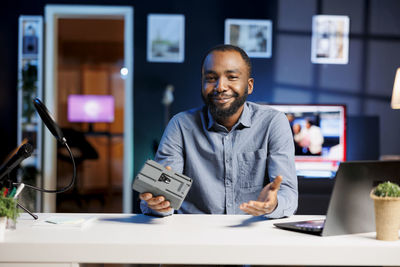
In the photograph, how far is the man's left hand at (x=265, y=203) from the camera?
1.32m

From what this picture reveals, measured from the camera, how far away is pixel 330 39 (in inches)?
182

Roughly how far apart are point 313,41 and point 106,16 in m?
2.22

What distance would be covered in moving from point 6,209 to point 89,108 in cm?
607

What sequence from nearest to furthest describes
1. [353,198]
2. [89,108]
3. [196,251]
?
[196,251]
[353,198]
[89,108]

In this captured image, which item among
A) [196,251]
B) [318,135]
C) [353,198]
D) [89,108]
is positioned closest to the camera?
[196,251]

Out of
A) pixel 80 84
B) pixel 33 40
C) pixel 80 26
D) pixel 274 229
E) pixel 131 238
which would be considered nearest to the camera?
pixel 131 238

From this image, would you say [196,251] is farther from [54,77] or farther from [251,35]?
[54,77]

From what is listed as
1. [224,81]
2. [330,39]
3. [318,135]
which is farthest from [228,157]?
[330,39]

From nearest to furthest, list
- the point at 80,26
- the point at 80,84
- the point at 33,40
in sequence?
the point at 33,40
the point at 80,26
the point at 80,84

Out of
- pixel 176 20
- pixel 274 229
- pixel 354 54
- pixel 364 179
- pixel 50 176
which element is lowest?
pixel 50 176

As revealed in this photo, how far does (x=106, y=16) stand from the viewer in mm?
4664

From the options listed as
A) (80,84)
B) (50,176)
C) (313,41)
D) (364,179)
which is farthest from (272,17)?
(80,84)

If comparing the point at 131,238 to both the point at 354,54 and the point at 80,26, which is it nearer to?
the point at 354,54

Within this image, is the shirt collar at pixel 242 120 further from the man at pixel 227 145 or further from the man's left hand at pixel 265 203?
the man's left hand at pixel 265 203
